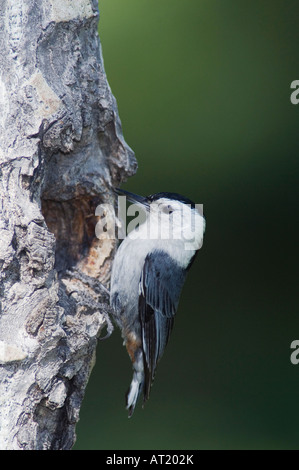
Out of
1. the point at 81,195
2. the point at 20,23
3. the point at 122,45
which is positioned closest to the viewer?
the point at 20,23

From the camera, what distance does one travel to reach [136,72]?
3.69m

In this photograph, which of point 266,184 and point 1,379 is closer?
point 1,379

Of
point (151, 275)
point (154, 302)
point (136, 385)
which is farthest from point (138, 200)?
point (136, 385)

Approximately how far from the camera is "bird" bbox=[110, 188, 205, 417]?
2.93 m

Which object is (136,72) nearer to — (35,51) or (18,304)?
(35,51)

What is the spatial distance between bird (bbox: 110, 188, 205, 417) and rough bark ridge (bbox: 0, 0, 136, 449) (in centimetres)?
21

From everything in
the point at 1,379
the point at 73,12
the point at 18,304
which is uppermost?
the point at 73,12

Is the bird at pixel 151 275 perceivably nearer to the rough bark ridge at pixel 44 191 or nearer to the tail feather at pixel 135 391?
the tail feather at pixel 135 391

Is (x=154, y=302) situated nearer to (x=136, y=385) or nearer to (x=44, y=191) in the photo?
(x=136, y=385)

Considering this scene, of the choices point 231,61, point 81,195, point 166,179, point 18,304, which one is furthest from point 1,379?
point 231,61

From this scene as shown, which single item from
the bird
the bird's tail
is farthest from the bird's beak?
the bird's tail

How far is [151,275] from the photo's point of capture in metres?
2.97

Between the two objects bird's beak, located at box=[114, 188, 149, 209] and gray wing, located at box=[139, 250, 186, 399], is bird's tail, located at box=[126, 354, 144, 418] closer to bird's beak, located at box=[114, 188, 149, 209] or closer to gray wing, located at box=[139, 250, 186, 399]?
gray wing, located at box=[139, 250, 186, 399]

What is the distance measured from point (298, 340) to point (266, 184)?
0.92 meters
